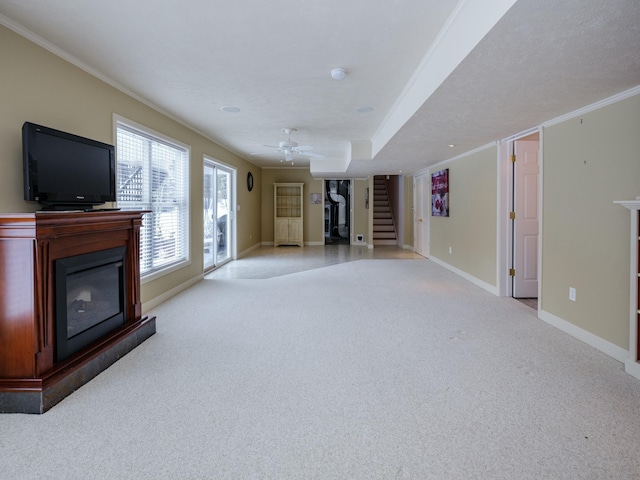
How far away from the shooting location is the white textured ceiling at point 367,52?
1910 millimetres

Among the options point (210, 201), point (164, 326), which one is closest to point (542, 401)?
point (164, 326)

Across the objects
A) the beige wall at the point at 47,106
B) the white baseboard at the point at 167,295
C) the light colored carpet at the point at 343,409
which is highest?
the beige wall at the point at 47,106

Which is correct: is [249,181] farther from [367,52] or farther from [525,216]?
[367,52]

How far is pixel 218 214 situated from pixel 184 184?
1.98 m

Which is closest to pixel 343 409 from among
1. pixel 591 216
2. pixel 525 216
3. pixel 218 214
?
pixel 591 216

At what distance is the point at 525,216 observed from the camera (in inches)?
180

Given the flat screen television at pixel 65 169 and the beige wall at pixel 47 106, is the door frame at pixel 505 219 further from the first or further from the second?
the flat screen television at pixel 65 169

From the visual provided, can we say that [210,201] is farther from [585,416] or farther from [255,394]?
[585,416]

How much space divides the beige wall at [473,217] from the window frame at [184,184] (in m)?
4.37

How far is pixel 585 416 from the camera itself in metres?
1.92

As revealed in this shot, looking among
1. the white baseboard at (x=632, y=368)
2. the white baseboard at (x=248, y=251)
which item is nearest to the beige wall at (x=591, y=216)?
the white baseboard at (x=632, y=368)

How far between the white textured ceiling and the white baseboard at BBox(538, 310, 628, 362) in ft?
6.62

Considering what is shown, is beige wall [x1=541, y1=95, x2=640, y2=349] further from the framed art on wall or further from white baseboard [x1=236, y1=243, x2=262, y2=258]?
white baseboard [x1=236, y1=243, x2=262, y2=258]

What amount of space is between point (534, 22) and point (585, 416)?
213cm
